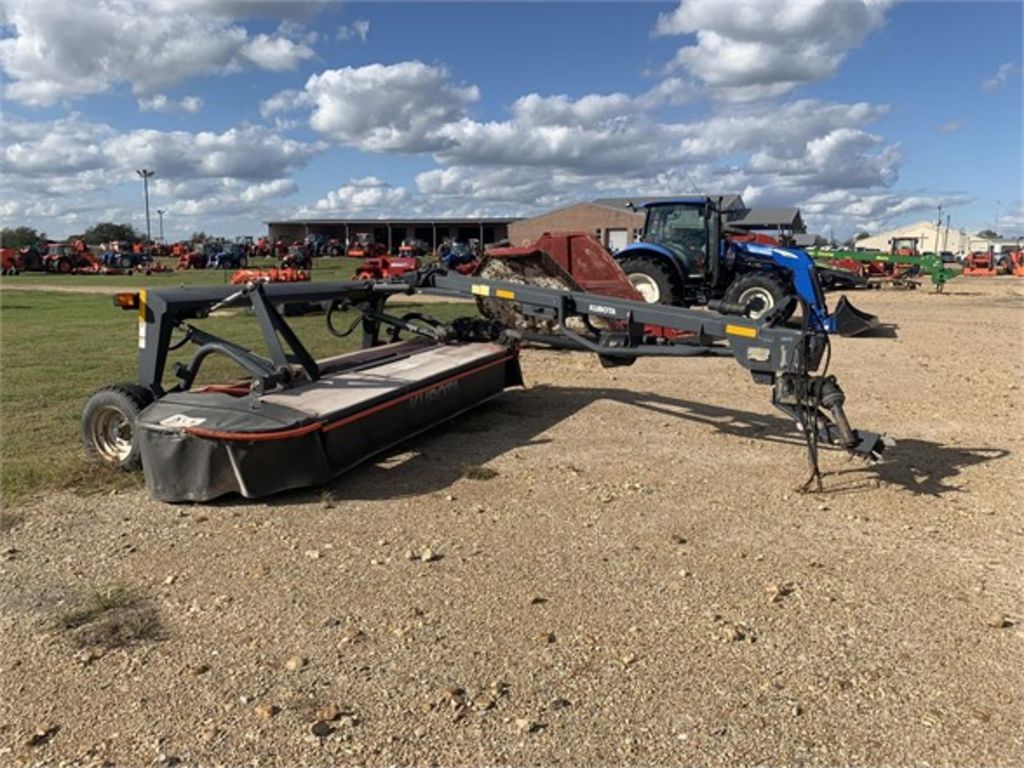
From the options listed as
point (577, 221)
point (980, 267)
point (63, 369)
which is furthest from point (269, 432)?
point (577, 221)

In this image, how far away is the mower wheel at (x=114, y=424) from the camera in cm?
523

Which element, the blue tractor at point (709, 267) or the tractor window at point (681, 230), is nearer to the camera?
the blue tractor at point (709, 267)

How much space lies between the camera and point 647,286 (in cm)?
1334

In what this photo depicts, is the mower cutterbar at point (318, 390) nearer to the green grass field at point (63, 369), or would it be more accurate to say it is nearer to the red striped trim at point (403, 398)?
the red striped trim at point (403, 398)

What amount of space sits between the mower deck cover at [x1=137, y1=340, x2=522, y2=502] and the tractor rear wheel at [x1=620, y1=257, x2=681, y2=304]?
7912mm

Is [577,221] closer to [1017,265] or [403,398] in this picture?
[1017,265]

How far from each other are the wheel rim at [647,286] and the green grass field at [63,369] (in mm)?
4277

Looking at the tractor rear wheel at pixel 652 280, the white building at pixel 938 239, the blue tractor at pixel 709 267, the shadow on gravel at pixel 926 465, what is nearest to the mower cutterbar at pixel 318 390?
the shadow on gravel at pixel 926 465

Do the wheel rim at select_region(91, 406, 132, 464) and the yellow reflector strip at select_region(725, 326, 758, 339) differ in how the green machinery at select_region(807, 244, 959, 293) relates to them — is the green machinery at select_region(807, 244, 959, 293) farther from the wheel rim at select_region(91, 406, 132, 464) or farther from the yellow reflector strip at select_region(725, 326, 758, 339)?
the wheel rim at select_region(91, 406, 132, 464)

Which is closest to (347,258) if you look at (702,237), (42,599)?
(702,237)

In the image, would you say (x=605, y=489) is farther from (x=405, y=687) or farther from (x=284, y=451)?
(x=405, y=687)

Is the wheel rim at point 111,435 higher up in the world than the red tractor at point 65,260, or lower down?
lower down

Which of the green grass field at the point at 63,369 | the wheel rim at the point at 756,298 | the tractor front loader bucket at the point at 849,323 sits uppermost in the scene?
the wheel rim at the point at 756,298

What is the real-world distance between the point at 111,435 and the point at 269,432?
1618mm
